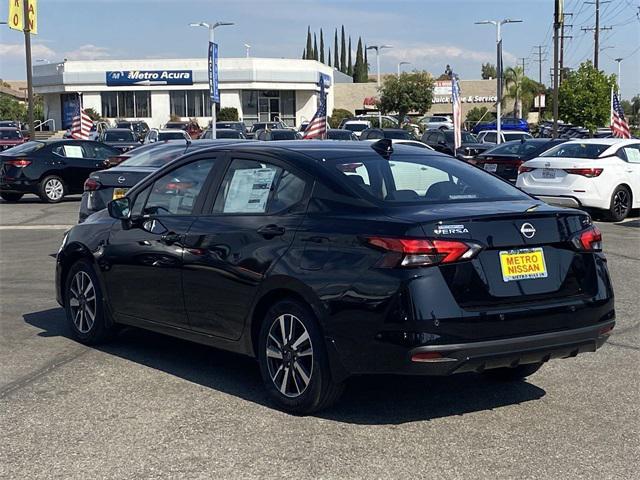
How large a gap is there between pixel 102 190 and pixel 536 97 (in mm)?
86957

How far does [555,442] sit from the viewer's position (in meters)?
5.20

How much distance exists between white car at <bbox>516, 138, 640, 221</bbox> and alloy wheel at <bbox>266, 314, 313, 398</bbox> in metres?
12.0

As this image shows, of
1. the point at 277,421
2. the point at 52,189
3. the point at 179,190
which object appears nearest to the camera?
the point at 277,421

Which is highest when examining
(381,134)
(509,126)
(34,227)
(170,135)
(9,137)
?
(509,126)

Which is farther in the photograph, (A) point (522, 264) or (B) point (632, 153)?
(B) point (632, 153)

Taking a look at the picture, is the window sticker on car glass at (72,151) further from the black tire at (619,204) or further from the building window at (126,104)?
the building window at (126,104)

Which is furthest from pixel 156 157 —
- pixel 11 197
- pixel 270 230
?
pixel 11 197

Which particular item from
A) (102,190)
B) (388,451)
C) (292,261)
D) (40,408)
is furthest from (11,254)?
(388,451)

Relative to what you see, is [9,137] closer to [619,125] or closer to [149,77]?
[619,125]

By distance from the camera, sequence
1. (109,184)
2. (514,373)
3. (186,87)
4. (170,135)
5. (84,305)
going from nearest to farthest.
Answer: (514,373) → (84,305) → (109,184) → (170,135) → (186,87)

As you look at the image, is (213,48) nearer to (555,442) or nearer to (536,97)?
(555,442)

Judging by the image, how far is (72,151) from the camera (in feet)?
77.1

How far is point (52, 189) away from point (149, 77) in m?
53.9

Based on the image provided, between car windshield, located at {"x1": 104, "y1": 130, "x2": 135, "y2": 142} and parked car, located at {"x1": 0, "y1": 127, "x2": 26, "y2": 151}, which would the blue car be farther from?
parked car, located at {"x1": 0, "y1": 127, "x2": 26, "y2": 151}
